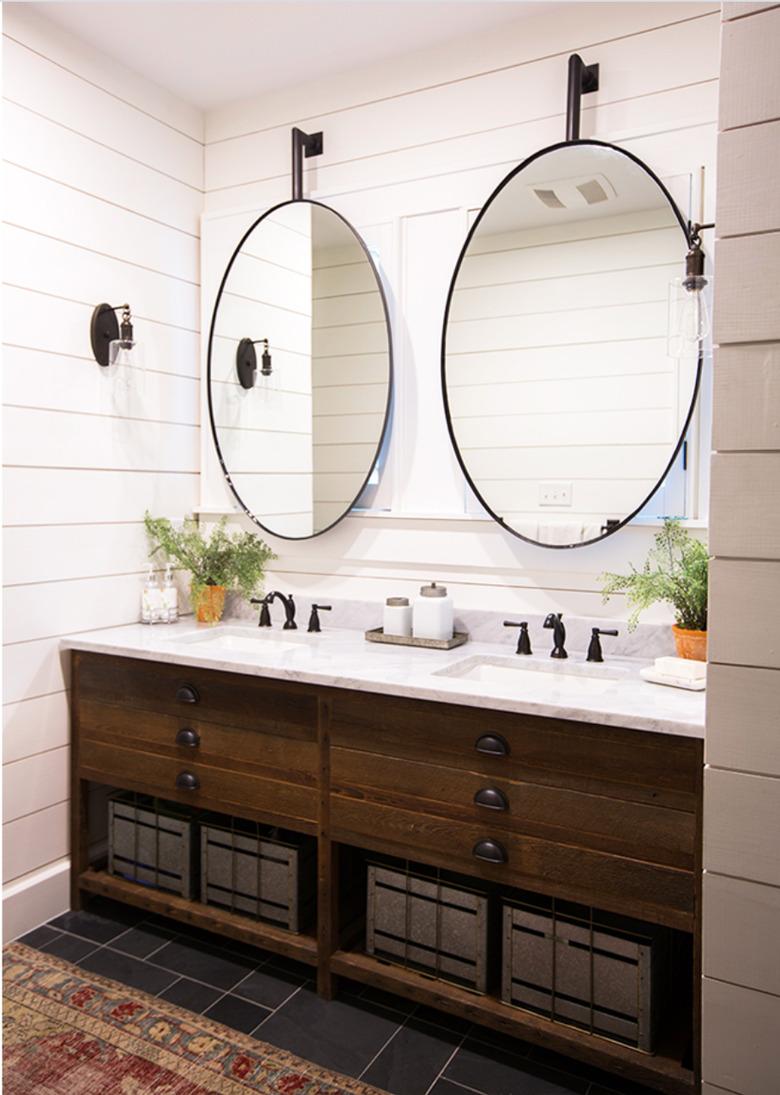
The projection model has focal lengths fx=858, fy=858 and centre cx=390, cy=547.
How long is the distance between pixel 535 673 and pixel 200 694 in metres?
0.89

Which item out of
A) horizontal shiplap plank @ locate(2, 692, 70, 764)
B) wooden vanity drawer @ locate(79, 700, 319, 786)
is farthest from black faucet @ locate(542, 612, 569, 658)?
horizontal shiplap plank @ locate(2, 692, 70, 764)

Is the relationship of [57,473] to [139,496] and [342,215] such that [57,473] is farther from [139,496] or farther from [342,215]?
[342,215]

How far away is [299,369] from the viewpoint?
2719mm

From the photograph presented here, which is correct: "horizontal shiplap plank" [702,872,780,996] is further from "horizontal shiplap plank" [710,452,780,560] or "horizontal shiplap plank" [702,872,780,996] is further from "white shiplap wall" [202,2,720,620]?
"white shiplap wall" [202,2,720,620]

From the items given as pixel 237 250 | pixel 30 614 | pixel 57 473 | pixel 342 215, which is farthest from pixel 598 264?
pixel 30 614

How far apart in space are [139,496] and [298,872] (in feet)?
4.23

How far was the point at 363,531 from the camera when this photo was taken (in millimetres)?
2668

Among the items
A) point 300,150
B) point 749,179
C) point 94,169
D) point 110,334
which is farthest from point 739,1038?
point 94,169

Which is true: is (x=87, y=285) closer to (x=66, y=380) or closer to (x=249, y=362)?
(x=66, y=380)

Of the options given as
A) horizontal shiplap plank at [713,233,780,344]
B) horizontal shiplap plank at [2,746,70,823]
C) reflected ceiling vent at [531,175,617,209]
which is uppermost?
reflected ceiling vent at [531,175,617,209]

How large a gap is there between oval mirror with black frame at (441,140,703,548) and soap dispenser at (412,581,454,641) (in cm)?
27

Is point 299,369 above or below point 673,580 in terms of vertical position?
above

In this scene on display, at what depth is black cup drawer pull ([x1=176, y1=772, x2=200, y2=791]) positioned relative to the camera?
2.32 meters

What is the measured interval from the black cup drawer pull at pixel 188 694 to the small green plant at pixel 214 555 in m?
0.48
